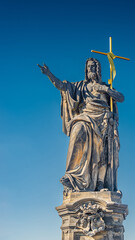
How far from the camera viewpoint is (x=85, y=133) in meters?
13.9

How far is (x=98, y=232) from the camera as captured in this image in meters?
12.6

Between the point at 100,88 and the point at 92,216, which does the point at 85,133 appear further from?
the point at 92,216

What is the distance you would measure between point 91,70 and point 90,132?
101 inches

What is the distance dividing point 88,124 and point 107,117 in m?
0.74

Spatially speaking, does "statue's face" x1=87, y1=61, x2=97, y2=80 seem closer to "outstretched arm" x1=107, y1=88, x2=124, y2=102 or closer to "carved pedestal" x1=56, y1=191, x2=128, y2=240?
"outstretched arm" x1=107, y1=88, x2=124, y2=102

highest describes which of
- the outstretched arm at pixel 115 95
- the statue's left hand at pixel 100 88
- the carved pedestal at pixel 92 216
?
the statue's left hand at pixel 100 88

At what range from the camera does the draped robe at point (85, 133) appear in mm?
13586

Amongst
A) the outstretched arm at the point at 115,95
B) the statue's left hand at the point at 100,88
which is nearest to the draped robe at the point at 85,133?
the statue's left hand at the point at 100,88

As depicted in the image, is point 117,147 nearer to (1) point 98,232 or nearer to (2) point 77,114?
(2) point 77,114

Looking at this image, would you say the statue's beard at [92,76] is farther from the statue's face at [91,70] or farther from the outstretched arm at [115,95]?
the outstretched arm at [115,95]

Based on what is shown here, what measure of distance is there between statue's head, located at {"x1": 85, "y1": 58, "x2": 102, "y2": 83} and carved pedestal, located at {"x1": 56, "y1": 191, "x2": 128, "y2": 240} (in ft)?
14.2

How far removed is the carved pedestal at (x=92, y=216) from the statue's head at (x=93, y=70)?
4.34 metres

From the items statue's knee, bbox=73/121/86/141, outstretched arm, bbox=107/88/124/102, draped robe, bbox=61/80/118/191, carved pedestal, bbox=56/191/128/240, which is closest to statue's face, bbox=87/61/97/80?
draped robe, bbox=61/80/118/191

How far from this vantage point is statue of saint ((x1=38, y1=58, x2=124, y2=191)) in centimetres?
1361
